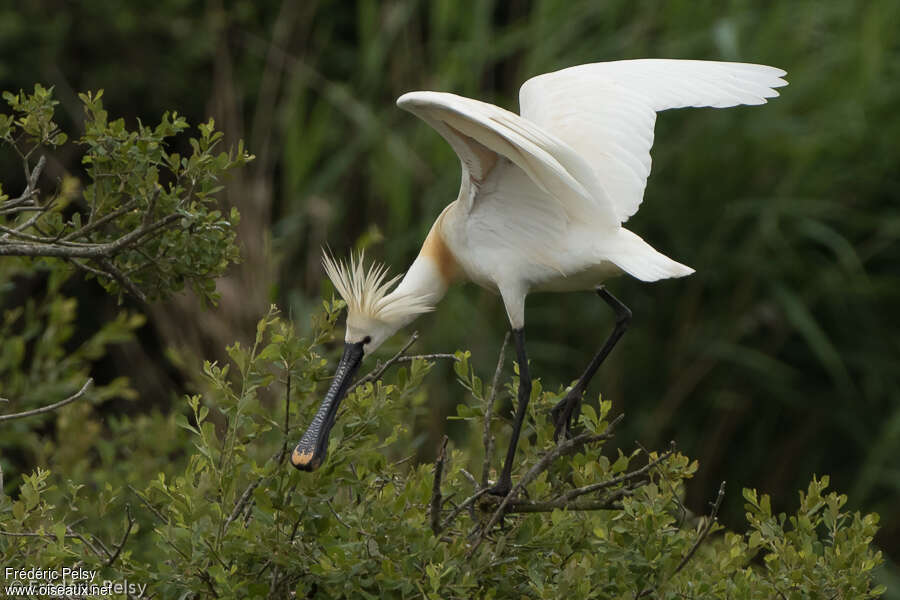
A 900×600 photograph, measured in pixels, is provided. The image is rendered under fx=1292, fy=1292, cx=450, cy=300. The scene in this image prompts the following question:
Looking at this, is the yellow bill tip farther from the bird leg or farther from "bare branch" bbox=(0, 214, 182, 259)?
the bird leg

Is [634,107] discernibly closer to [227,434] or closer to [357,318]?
[357,318]

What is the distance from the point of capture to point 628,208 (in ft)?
11.5

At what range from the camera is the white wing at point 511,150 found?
296cm

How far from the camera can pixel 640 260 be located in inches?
125

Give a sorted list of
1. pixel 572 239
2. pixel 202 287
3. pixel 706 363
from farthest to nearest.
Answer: pixel 706 363
pixel 572 239
pixel 202 287

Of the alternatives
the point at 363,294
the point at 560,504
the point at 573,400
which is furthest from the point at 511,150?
the point at 560,504

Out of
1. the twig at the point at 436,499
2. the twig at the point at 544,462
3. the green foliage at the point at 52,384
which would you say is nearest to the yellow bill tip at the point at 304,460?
the twig at the point at 436,499

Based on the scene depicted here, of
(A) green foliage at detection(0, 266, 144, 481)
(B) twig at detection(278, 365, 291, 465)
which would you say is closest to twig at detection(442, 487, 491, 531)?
(B) twig at detection(278, 365, 291, 465)

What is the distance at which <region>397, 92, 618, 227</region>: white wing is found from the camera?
2959 mm

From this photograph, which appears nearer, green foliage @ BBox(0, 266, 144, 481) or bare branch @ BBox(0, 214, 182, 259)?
bare branch @ BBox(0, 214, 182, 259)

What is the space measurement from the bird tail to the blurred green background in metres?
2.40

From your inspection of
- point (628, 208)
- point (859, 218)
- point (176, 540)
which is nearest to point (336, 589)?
point (176, 540)

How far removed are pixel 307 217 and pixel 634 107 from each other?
8.74 ft

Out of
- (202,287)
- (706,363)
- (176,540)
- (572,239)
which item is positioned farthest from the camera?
(706,363)
